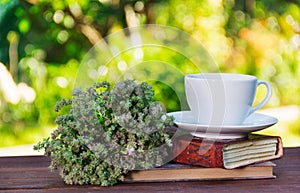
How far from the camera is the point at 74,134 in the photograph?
1.02 metres

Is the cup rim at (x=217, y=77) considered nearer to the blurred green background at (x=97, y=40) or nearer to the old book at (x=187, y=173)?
the old book at (x=187, y=173)

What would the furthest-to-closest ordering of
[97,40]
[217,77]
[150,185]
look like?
[97,40]
[217,77]
[150,185]

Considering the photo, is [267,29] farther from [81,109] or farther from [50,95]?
[81,109]

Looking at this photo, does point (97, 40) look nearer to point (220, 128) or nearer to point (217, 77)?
point (217, 77)

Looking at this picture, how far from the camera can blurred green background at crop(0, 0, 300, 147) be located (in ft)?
8.43

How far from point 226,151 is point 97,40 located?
5.50 feet

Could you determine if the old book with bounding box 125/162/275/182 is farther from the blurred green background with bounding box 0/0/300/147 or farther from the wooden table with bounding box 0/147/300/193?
the blurred green background with bounding box 0/0/300/147

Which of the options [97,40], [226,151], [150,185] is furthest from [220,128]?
[97,40]

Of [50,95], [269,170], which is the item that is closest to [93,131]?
[269,170]

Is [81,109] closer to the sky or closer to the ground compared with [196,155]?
closer to the sky

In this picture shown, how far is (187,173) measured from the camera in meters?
1.02

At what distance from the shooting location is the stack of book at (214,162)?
101 cm

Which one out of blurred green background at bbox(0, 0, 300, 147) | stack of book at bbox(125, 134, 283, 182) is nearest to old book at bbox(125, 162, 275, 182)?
stack of book at bbox(125, 134, 283, 182)

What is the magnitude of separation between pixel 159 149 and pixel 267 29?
180 centimetres
